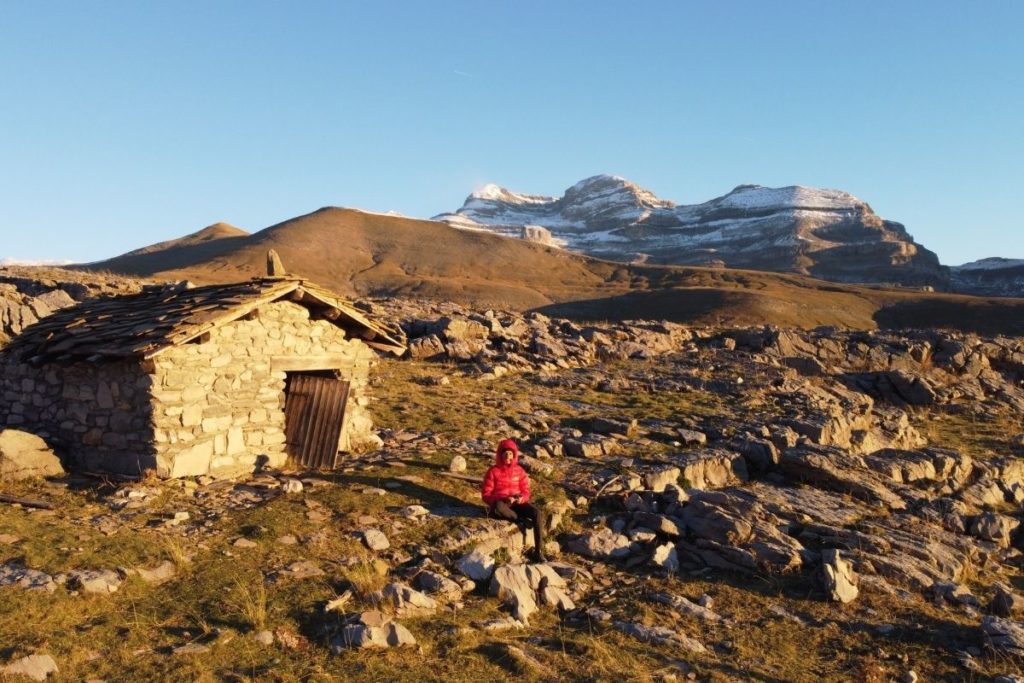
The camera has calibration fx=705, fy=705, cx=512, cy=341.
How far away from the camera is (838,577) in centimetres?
852

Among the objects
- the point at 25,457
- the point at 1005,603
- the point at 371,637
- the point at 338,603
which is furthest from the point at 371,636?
the point at 1005,603

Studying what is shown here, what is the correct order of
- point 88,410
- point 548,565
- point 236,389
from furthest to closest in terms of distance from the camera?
point 236,389, point 88,410, point 548,565

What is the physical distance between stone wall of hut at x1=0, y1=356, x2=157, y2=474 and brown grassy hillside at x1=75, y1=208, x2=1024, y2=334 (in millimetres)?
45583

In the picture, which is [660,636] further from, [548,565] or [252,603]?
[252,603]

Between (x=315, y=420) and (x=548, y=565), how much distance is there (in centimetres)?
530

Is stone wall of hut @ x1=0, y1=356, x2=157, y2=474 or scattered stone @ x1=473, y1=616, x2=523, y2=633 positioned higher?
stone wall of hut @ x1=0, y1=356, x2=157, y2=474

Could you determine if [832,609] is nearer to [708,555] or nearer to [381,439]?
[708,555]

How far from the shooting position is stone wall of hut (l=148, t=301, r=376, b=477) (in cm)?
1018

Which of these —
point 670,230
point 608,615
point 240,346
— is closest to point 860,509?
point 608,615

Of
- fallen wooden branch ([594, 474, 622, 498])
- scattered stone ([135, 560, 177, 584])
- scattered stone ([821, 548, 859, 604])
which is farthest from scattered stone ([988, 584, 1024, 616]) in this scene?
scattered stone ([135, 560, 177, 584])

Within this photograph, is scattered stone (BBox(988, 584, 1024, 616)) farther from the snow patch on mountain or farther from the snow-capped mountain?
the snow patch on mountain

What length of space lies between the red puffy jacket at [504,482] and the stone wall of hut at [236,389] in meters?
4.13

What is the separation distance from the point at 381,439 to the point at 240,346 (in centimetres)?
366

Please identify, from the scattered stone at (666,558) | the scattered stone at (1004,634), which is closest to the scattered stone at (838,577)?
the scattered stone at (1004,634)
